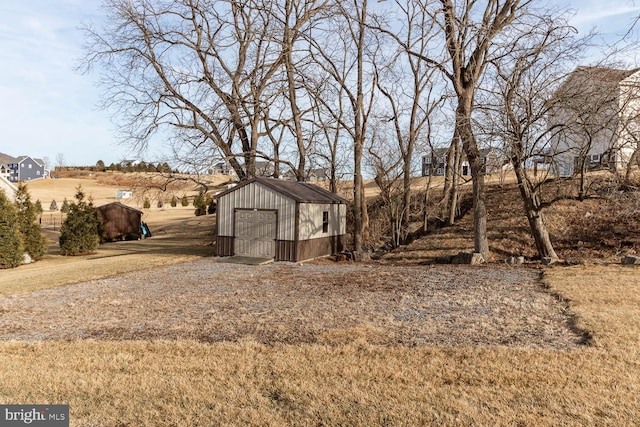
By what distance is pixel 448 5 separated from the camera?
1587 centimetres

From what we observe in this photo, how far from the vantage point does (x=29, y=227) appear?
21.6 m

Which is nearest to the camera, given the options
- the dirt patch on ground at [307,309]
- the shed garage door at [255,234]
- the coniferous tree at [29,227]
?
the dirt patch on ground at [307,309]

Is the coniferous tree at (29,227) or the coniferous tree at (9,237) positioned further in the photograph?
the coniferous tree at (29,227)

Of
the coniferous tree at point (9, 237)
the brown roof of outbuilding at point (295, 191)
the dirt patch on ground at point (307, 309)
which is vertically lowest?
the dirt patch on ground at point (307, 309)

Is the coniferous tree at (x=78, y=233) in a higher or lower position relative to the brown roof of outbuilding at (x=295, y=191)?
lower

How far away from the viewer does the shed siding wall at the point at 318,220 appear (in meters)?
17.9

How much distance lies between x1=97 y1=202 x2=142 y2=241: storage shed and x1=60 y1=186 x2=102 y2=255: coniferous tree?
737 centimetres

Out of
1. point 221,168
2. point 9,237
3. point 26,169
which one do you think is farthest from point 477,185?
point 26,169

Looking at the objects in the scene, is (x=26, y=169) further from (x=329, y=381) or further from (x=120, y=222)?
(x=329, y=381)

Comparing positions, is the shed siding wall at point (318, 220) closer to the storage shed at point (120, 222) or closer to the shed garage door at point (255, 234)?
the shed garage door at point (255, 234)

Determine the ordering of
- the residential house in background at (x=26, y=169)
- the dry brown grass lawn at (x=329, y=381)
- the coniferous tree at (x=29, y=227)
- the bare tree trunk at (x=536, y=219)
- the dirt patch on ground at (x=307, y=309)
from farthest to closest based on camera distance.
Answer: the residential house in background at (x=26, y=169), the coniferous tree at (x=29, y=227), the bare tree trunk at (x=536, y=219), the dirt patch on ground at (x=307, y=309), the dry brown grass lawn at (x=329, y=381)

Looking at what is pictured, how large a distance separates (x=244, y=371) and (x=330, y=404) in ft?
4.56

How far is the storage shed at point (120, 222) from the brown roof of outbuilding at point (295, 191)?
15954 millimetres

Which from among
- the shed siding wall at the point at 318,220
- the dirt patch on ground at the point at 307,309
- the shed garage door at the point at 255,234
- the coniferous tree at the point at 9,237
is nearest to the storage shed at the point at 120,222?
the coniferous tree at the point at 9,237
